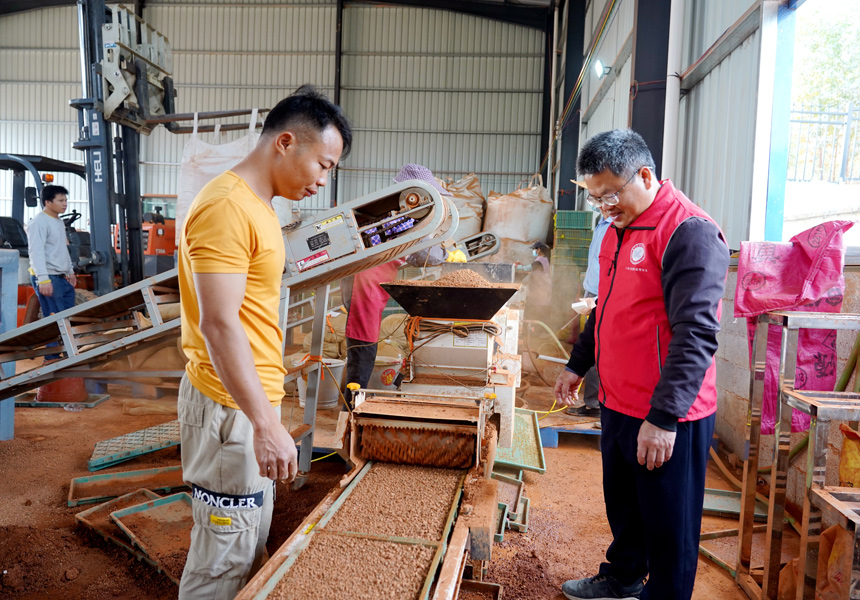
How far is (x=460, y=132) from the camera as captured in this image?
43.0 ft

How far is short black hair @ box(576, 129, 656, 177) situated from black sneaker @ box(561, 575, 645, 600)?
1596 mm

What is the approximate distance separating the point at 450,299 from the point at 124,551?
2.02m

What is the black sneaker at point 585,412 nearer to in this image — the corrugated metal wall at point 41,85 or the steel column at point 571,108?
the steel column at point 571,108

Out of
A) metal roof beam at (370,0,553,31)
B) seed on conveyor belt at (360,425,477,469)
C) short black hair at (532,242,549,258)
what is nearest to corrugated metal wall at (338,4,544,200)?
metal roof beam at (370,0,553,31)

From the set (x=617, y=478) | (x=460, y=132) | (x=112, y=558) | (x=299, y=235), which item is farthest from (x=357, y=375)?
(x=460, y=132)

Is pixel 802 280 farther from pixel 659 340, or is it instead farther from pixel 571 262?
pixel 571 262

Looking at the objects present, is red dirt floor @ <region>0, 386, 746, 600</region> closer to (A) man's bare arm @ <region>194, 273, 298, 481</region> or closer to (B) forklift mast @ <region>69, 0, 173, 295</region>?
(A) man's bare arm @ <region>194, 273, 298, 481</region>

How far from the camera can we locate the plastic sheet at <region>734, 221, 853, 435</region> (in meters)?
2.31

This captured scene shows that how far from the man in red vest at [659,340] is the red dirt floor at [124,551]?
74 cm

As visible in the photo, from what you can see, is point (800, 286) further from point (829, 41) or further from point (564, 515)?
point (829, 41)

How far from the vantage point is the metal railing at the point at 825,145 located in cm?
326

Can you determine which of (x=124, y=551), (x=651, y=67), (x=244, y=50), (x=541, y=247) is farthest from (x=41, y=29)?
(x=124, y=551)

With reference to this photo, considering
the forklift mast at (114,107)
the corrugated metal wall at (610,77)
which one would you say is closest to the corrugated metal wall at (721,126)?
the corrugated metal wall at (610,77)

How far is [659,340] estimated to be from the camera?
1838 millimetres
